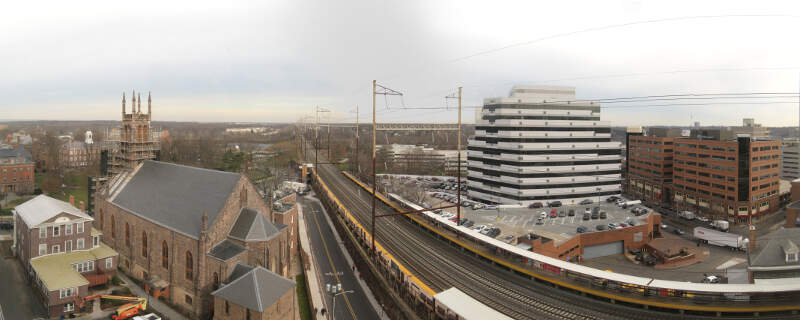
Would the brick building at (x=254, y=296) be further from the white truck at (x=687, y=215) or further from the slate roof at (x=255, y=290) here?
the white truck at (x=687, y=215)

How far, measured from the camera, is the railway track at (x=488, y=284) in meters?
23.8

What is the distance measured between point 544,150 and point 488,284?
42501 mm

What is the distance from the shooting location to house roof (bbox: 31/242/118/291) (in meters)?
29.9

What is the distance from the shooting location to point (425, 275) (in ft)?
96.9

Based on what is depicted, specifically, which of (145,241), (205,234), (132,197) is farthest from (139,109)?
(205,234)

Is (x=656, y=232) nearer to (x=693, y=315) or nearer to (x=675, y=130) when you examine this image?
(x=693, y=315)

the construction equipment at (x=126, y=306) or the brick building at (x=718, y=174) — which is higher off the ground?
the brick building at (x=718, y=174)

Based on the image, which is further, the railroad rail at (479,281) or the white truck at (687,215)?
the white truck at (687,215)

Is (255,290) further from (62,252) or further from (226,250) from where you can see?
(62,252)

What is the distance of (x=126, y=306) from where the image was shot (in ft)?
94.4

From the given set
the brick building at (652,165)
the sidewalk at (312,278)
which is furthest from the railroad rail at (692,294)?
the brick building at (652,165)

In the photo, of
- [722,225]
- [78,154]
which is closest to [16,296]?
[78,154]

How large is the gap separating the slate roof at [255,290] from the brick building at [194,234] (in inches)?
71.0

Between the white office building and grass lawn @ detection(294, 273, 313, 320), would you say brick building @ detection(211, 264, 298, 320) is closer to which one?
grass lawn @ detection(294, 273, 313, 320)
